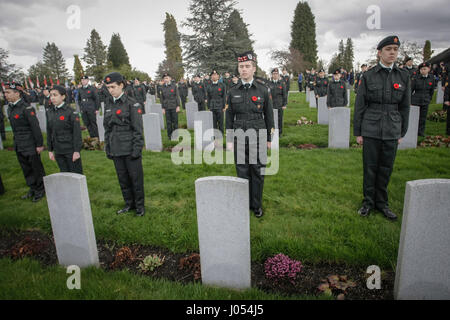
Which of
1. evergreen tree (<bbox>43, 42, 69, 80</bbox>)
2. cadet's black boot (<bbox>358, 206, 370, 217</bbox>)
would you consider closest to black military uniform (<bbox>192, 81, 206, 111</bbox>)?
cadet's black boot (<bbox>358, 206, 370, 217</bbox>)

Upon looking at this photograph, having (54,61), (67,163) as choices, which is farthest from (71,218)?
(54,61)

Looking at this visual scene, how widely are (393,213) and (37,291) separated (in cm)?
484

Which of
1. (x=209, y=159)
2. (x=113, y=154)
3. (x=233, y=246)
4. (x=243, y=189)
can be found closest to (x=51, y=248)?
(x=113, y=154)

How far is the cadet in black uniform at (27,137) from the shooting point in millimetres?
5520

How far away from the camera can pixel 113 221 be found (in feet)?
14.8

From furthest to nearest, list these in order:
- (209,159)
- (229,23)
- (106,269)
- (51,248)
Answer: (229,23) < (209,159) < (51,248) < (106,269)

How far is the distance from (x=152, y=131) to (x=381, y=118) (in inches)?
272

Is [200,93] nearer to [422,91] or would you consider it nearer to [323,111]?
[323,111]

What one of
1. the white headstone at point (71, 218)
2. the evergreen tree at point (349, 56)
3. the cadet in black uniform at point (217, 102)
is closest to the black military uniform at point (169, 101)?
the cadet in black uniform at point (217, 102)

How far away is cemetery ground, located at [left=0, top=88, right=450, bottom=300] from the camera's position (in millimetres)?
2873

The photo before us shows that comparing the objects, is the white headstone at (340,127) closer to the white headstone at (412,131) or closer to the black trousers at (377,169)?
the white headstone at (412,131)

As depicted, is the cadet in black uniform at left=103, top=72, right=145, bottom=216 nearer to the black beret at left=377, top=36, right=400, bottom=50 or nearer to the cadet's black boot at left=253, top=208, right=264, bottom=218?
the cadet's black boot at left=253, top=208, right=264, bottom=218

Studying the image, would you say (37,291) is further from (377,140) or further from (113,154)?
(377,140)

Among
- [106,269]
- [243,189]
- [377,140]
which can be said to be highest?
[377,140]
